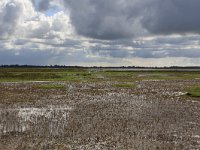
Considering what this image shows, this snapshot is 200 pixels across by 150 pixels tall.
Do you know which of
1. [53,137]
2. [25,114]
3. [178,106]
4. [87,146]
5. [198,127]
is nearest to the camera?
[87,146]

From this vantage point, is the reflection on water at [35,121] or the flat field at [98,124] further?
the reflection on water at [35,121]

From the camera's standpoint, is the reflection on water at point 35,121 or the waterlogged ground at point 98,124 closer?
the waterlogged ground at point 98,124

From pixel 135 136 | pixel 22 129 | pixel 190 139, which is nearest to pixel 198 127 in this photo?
pixel 190 139

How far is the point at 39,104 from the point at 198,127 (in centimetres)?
1714

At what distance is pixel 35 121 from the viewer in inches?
1054

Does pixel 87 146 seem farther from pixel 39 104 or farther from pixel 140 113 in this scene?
pixel 39 104

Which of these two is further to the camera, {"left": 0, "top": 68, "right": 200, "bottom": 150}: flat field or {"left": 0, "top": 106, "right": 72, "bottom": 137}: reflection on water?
{"left": 0, "top": 106, "right": 72, "bottom": 137}: reflection on water

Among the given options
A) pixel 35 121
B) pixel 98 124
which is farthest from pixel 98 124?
pixel 35 121

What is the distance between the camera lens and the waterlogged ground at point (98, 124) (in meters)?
20.3

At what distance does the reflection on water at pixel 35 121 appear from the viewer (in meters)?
23.1

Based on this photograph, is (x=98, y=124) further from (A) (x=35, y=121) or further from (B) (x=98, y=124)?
(A) (x=35, y=121)

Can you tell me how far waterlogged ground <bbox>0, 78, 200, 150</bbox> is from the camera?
2031 cm

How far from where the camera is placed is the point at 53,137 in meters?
21.6

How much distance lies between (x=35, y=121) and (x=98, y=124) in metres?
4.56
